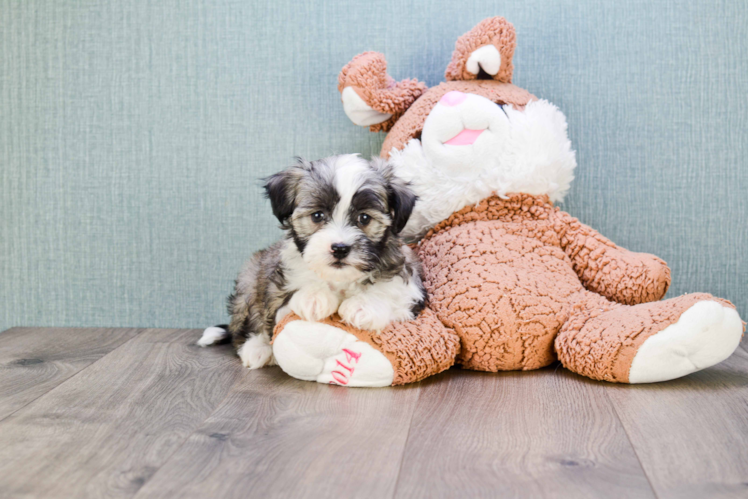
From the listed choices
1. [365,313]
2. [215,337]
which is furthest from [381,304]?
[215,337]

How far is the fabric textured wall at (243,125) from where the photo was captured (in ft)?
8.16

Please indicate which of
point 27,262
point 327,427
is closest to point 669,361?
point 327,427

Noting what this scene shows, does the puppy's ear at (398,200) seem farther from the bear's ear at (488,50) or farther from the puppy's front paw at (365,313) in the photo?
the bear's ear at (488,50)

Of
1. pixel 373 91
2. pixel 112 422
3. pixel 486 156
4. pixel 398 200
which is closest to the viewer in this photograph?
pixel 112 422

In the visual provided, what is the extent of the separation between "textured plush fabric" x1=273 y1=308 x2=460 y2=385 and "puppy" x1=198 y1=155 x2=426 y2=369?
1.2 inches

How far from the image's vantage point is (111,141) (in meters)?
2.63

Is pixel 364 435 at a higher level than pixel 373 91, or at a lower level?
lower

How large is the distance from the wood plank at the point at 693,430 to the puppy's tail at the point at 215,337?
1443mm

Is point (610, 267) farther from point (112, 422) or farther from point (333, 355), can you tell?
point (112, 422)

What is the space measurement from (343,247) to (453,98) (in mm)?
779

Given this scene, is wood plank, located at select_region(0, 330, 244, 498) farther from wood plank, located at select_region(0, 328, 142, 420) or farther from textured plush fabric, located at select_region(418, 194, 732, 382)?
textured plush fabric, located at select_region(418, 194, 732, 382)

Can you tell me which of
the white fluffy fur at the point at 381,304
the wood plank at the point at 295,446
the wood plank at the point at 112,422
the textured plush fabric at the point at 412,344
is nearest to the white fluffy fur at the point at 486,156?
the white fluffy fur at the point at 381,304

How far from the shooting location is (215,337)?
239 cm

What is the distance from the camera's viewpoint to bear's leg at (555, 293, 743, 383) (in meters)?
1.73
